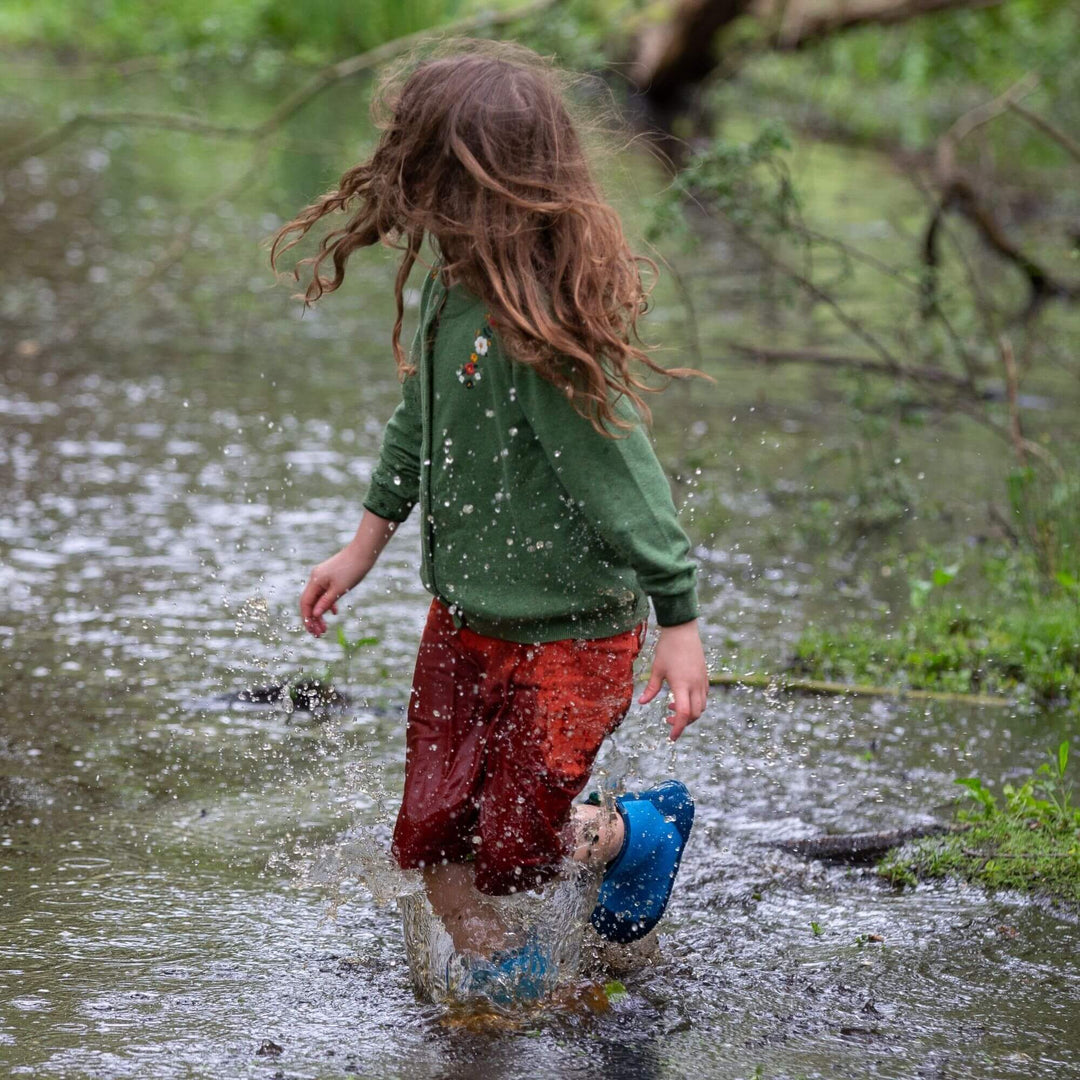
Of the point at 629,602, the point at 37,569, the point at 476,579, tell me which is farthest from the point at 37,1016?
the point at 37,569

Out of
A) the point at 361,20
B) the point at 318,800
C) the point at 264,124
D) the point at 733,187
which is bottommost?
the point at 318,800

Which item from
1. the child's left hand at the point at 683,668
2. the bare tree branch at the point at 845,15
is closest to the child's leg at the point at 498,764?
the child's left hand at the point at 683,668

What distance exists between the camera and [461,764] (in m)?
2.52

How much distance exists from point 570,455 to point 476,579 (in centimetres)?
29

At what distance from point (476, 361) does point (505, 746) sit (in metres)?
Result: 0.64

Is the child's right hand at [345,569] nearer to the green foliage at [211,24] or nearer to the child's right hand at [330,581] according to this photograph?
the child's right hand at [330,581]

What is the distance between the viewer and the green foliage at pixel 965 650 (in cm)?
410

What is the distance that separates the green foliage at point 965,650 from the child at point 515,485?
1769 mm

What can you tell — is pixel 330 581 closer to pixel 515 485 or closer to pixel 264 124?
pixel 515 485

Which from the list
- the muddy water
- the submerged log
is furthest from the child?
the submerged log

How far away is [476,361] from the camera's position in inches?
94.6

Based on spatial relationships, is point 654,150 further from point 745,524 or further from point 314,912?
point 745,524

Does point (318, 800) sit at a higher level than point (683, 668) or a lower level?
lower

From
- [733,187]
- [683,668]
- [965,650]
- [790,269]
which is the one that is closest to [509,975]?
[683,668]
